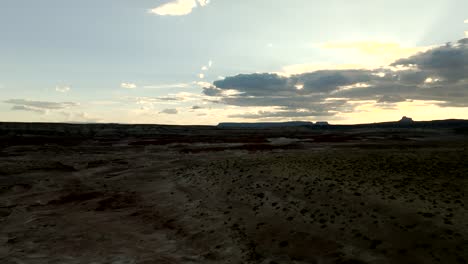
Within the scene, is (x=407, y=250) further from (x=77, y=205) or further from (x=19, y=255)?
(x=77, y=205)

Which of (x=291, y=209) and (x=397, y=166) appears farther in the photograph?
(x=397, y=166)

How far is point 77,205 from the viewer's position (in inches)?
1089

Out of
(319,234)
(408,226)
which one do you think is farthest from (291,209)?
(408,226)

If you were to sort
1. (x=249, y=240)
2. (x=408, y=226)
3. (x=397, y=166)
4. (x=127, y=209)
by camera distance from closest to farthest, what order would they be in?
(x=408, y=226), (x=249, y=240), (x=127, y=209), (x=397, y=166)

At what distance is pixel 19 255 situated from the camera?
58.9ft

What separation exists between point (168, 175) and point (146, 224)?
1621cm

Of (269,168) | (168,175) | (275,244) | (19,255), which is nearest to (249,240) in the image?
(275,244)

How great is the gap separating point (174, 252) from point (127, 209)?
31.9 feet

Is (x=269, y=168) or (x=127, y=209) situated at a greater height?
(x=269, y=168)

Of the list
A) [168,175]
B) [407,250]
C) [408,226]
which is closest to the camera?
[407,250]

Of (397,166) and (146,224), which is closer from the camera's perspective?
(146,224)

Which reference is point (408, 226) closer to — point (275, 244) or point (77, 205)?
point (275, 244)

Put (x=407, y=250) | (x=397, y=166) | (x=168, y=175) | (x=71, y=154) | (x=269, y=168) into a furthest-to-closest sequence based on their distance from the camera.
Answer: (x=71, y=154) < (x=168, y=175) < (x=269, y=168) < (x=397, y=166) < (x=407, y=250)

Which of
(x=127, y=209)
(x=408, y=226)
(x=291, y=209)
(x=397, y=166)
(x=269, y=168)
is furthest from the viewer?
(x=269, y=168)
